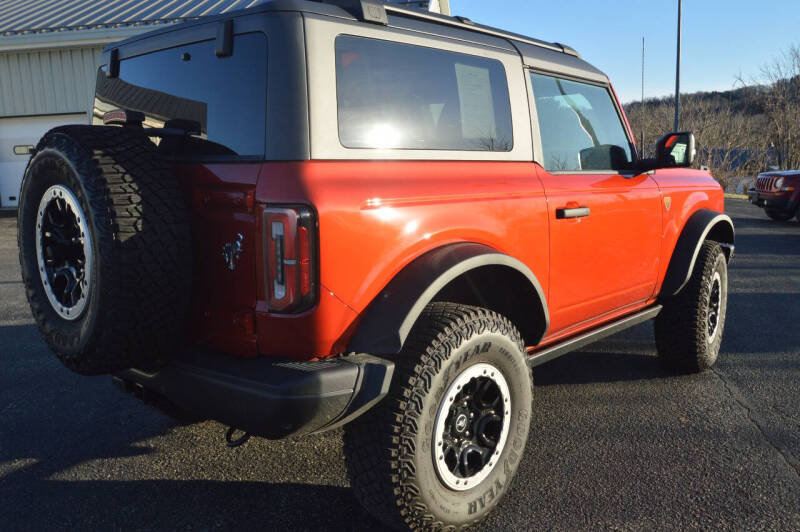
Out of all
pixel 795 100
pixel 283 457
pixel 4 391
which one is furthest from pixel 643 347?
pixel 795 100

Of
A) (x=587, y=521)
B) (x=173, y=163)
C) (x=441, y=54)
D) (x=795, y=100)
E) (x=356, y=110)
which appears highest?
(x=795, y=100)

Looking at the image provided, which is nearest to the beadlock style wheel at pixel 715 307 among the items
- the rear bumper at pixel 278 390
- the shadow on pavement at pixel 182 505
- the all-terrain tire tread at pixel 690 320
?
the all-terrain tire tread at pixel 690 320

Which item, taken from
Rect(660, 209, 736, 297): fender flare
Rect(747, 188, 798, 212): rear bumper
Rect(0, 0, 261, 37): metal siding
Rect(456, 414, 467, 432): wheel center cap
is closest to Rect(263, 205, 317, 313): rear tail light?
Rect(456, 414, 467, 432): wheel center cap

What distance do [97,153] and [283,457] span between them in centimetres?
175

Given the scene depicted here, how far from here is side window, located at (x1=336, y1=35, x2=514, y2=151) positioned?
2.34 meters

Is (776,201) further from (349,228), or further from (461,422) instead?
(349,228)

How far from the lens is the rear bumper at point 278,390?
2062mm

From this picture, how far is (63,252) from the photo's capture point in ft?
7.96

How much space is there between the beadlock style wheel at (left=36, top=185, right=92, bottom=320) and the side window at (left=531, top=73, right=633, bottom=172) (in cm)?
210

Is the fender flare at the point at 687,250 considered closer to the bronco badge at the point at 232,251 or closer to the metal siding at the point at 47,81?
the bronco badge at the point at 232,251

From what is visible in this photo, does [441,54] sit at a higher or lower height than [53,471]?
higher

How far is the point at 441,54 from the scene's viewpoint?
2727 mm

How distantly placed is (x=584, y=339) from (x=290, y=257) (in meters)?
1.97

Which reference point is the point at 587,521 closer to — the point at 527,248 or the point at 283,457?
the point at 527,248
